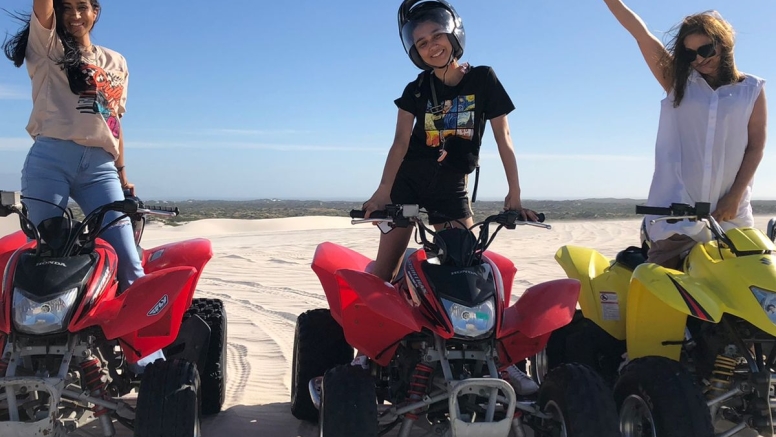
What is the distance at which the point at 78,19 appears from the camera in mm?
3762

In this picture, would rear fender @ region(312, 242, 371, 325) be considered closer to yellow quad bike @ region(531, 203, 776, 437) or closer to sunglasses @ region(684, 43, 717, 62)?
yellow quad bike @ region(531, 203, 776, 437)

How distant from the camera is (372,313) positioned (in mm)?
3426

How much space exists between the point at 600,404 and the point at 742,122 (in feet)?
6.66

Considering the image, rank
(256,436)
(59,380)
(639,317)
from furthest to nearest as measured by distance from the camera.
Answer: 1. (256,436)
2. (639,317)
3. (59,380)

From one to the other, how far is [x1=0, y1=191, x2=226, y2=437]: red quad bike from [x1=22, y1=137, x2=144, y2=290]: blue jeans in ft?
0.38

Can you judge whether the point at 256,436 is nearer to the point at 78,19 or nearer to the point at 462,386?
the point at 462,386

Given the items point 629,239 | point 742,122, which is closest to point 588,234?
point 629,239

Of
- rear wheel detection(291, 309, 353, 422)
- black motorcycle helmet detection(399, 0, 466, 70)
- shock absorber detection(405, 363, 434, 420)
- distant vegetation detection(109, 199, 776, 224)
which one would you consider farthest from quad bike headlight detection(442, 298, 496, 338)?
distant vegetation detection(109, 199, 776, 224)

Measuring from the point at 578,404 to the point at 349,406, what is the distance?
973mm

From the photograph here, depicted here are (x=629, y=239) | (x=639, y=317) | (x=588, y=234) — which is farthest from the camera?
(x=588, y=234)

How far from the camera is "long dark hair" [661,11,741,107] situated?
383 cm

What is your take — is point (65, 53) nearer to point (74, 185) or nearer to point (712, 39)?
point (74, 185)

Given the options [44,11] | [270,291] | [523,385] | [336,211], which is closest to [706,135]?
[523,385]

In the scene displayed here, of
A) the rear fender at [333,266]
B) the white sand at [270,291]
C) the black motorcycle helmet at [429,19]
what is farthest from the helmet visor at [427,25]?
the white sand at [270,291]
